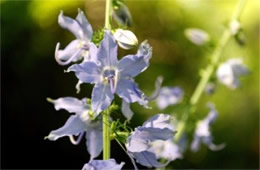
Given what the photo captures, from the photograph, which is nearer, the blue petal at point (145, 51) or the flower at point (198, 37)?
the blue petal at point (145, 51)

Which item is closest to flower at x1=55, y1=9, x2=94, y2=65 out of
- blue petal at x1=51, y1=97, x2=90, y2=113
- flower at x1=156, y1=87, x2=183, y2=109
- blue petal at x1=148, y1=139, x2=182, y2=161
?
blue petal at x1=51, y1=97, x2=90, y2=113

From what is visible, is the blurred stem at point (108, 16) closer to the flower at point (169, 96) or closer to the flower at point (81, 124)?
the flower at point (81, 124)

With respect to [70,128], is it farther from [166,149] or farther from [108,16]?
[166,149]

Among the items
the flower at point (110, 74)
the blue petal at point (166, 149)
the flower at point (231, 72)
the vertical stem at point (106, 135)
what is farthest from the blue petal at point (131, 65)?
the flower at point (231, 72)

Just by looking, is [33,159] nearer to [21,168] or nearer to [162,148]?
[21,168]

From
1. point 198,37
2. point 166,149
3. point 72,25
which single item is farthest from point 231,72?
point 72,25

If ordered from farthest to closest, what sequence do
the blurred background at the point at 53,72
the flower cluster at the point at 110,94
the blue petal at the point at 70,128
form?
the blurred background at the point at 53,72 < the blue petal at the point at 70,128 < the flower cluster at the point at 110,94

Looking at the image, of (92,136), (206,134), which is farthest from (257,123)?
(92,136)
